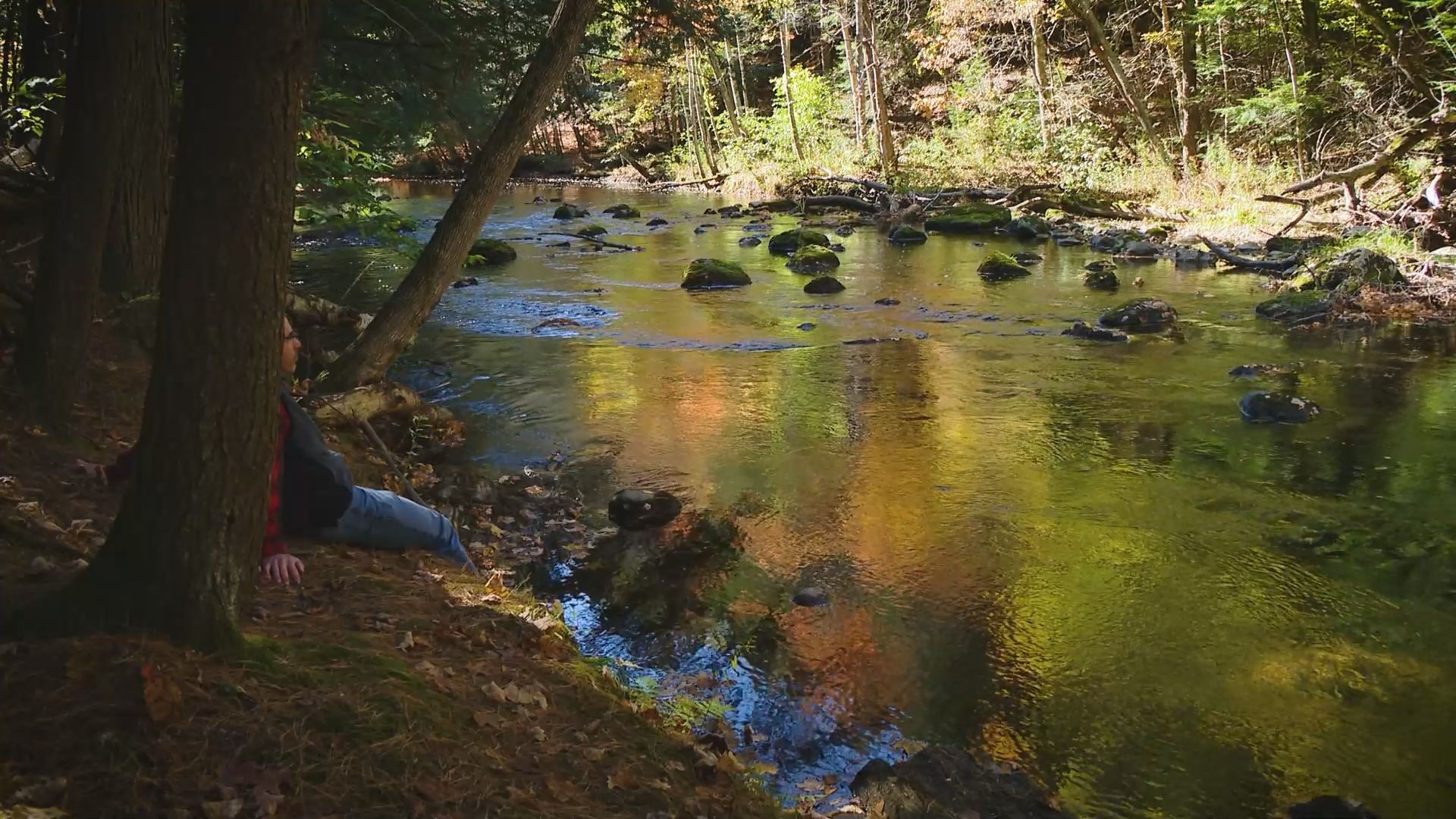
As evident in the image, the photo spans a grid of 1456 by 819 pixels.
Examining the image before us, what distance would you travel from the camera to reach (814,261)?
2020cm

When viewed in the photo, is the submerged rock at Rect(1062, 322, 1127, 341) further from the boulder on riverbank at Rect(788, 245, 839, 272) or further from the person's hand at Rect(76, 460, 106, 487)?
the person's hand at Rect(76, 460, 106, 487)

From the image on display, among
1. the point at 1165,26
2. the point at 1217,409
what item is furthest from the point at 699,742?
the point at 1165,26

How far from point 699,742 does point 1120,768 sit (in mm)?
1864

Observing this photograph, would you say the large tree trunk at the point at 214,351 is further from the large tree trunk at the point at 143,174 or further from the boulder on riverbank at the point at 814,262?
the boulder on riverbank at the point at 814,262

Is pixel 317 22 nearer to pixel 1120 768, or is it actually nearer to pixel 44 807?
pixel 44 807

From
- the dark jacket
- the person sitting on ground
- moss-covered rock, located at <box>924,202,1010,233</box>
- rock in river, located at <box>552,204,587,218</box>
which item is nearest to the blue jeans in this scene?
the person sitting on ground

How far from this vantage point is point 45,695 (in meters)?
2.68

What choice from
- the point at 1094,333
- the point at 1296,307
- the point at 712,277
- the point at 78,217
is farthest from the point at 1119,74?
the point at 78,217

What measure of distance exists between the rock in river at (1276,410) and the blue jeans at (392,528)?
767cm

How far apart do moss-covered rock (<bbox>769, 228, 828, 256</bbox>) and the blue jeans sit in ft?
58.3

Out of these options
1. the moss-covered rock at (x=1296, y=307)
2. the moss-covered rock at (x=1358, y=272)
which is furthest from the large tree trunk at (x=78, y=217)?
the moss-covered rock at (x=1358, y=272)

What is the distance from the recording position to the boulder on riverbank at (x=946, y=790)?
3791mm

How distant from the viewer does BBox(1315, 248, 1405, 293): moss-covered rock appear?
49.6 ft

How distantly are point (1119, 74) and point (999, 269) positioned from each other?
10.5 meters
